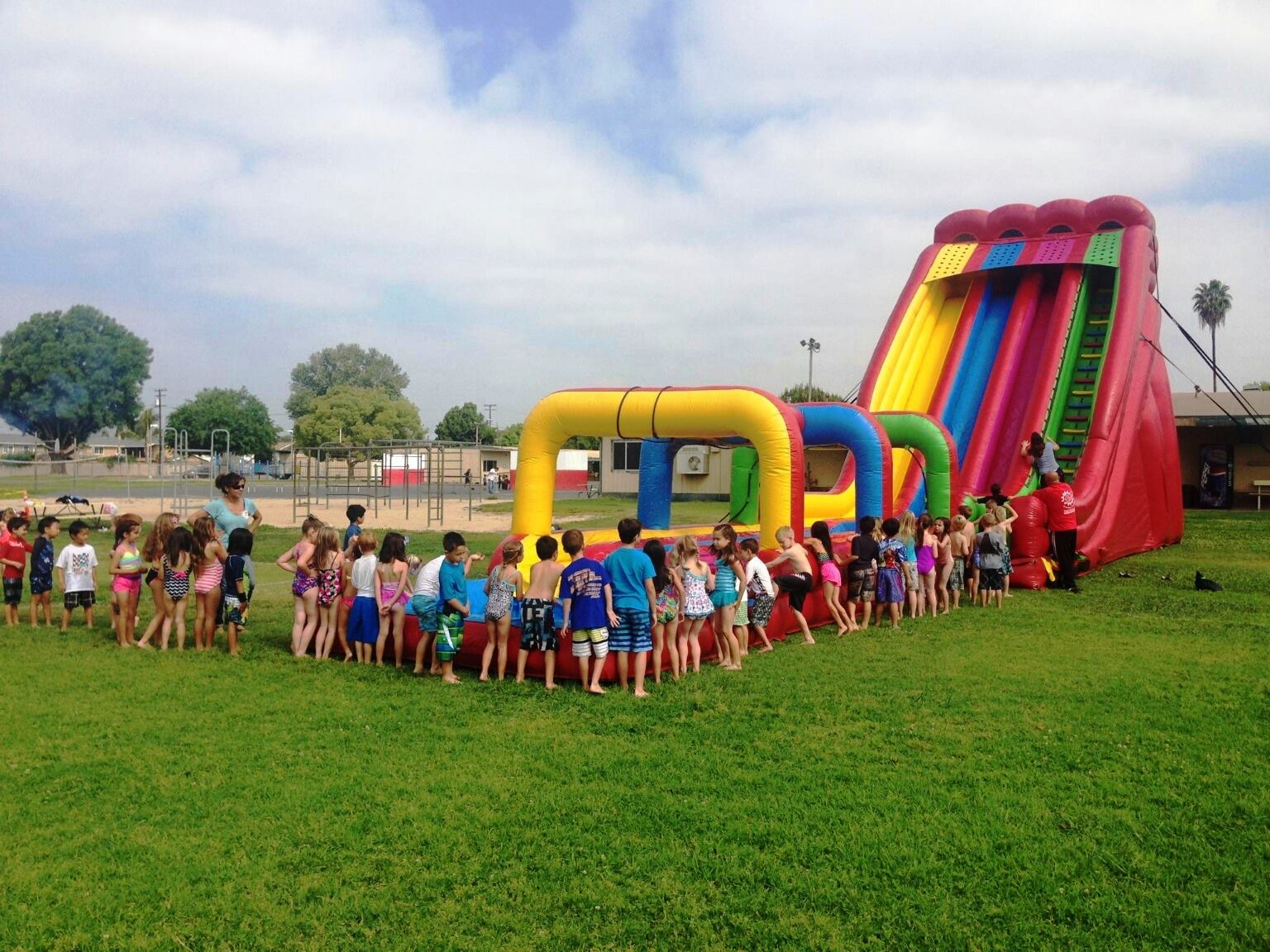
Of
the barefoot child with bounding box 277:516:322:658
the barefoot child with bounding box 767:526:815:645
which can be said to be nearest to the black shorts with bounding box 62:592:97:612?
the barefoot child with bounding box 277:516:322:658

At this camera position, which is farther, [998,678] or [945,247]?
[945,247]

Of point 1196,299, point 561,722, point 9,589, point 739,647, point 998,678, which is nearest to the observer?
point 561,722

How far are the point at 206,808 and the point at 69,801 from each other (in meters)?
0.77

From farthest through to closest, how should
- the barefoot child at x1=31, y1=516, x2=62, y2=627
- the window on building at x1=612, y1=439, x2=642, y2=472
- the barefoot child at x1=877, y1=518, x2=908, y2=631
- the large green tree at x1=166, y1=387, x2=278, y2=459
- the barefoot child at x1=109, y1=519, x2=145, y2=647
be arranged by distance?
the large green tree at x1=166, y1=387, x2=278, y2=459
the window on building at x1=612, y1=439, x2=642, y2=472
the barefoot child at x1=877, y1=518, x2=908, y2=631
the barefoot child at x1=31, y1=516, x2=62, y2=627
the barefoot child at x1=109, y1=519, x2=145, y2=647

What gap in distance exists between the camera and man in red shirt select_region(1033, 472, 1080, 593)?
1305 cm

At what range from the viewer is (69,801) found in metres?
5.05

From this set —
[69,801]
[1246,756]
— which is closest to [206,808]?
[69,801]

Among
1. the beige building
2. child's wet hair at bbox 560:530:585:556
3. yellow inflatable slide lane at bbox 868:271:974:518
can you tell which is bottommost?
child's wet hair at bbox 560:530:585:556

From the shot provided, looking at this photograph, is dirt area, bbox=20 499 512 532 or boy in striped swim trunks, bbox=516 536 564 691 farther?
dirt area, bbox=20 499 512 532

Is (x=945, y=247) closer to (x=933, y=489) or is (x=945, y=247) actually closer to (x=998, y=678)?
(x=933, y=489)

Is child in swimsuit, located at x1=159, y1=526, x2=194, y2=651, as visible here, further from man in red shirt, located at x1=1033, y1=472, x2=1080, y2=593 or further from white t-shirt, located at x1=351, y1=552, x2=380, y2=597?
man in red shirt, located at x1=1033, y1=472, x2=1080, y2=593

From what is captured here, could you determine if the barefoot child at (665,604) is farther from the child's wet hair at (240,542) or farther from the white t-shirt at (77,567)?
the white t-shirt at (77,567)

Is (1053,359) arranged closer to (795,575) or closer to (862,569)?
(862,569)

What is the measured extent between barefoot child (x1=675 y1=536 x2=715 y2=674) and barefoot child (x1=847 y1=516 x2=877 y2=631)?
8.98 ft
